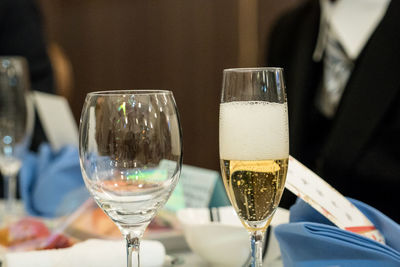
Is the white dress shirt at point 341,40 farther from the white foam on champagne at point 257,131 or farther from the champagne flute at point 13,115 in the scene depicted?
the white foam on champagne at point 257,131

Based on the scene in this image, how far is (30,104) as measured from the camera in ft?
3.72

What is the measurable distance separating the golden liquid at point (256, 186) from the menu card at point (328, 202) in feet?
0.10

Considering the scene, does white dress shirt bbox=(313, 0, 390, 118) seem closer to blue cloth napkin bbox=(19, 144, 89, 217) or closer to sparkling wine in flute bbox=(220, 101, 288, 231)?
blue cloth napkin bbox=(19, 144, 89, 217)

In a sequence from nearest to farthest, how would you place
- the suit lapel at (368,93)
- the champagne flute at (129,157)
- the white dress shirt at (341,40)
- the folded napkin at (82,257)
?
the champagne flute at (129,157)
the folded napkin at (82,257)
the suit lapel at (368,93)
the white dress shirt at (341,40)

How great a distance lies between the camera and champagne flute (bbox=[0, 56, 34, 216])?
1.08 metres

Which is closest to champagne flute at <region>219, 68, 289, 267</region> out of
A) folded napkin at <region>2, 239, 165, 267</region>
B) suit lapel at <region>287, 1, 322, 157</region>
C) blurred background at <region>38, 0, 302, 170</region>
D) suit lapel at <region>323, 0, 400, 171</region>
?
folded napkin at <region>2, 239, 165, 267</region>

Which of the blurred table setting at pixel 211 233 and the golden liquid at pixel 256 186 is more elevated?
the golden liquid at pixel 256 186

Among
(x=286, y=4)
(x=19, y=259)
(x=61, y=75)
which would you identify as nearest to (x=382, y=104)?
(x=19, y=259)

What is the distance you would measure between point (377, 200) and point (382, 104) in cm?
19

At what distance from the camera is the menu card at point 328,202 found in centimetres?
60

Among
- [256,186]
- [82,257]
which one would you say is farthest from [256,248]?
[82,257]

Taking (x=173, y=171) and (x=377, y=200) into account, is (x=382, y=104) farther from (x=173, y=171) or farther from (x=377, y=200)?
(x=173, y=171)

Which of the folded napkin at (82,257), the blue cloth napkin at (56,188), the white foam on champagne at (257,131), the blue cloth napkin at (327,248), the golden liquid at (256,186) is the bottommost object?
the blue cloth napkin at (56,188)

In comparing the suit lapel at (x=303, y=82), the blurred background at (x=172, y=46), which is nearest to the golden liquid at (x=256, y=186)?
the suit lapel at (x=303, y=82)
